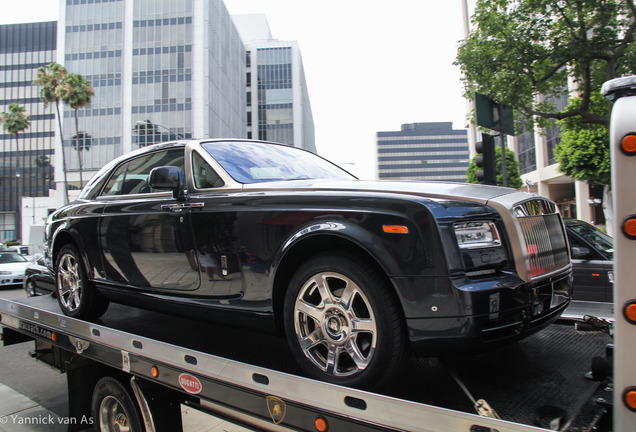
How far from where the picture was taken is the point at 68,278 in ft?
13.4

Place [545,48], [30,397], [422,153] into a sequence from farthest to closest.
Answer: [422,153], [545,48], [30,397]

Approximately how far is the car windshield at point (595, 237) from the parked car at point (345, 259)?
18.8 feet

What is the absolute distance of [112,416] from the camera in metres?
3.19

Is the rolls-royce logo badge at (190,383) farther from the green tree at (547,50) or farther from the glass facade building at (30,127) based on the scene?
the glass facade building at (30,127)

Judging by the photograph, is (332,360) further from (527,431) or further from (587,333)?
(587,333)

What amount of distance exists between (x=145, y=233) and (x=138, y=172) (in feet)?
2.55

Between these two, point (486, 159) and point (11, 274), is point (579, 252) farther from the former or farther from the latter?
point (11, 274)

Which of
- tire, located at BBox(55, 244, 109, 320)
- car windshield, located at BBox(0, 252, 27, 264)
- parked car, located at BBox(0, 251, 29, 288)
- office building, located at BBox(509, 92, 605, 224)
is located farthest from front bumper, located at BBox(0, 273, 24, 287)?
office building, located at BBox(509, 92, 605, 224)

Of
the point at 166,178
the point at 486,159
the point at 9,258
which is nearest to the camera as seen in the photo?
the point at 166,178

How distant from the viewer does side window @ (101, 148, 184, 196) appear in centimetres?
347

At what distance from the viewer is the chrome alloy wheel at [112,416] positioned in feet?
10.0

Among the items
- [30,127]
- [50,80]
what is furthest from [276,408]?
[30,127]

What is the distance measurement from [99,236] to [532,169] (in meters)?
42.7

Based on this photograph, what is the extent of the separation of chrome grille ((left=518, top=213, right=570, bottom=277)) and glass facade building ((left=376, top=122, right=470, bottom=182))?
483 feet
